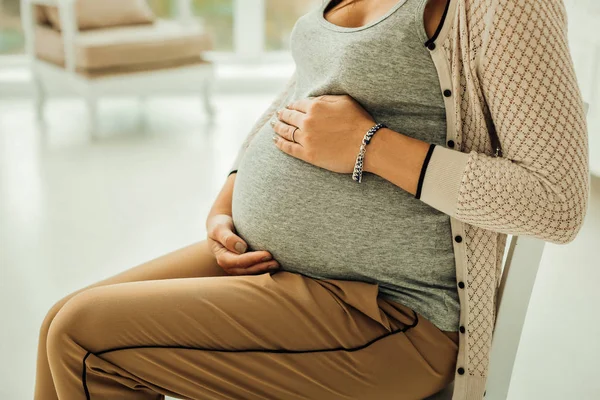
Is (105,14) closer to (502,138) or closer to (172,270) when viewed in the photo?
(172,270)

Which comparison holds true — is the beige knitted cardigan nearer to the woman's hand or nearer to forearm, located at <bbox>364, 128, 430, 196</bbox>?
forearm, located at <bbox>364, 128, 430, 196</bbox>

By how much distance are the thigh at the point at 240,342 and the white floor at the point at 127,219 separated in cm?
39

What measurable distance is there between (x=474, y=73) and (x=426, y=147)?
4.4 inches

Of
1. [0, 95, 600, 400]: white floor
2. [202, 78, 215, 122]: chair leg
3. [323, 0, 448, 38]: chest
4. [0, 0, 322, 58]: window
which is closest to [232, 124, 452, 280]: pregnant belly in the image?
[323, 0, 448, 38]: chest

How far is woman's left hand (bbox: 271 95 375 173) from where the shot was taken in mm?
957

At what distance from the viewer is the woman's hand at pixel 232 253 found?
1041 millimetres

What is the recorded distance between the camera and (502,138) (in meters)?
0.85

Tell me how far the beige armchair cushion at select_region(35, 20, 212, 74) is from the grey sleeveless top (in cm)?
293

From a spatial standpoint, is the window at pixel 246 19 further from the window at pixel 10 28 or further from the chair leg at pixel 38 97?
the chair leg at pixel 38 97

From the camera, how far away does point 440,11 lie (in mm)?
934

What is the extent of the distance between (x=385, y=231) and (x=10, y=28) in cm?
470

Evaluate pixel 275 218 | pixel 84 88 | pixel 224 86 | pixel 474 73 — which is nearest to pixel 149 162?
pixel 84 88

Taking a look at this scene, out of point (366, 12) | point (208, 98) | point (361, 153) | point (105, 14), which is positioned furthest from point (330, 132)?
point (105, 14)

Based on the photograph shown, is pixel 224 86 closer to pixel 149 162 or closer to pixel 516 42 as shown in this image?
pixel 149 162
